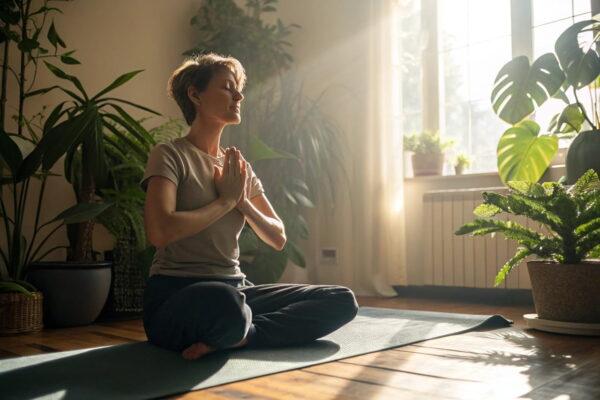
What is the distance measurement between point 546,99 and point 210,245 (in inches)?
66.8

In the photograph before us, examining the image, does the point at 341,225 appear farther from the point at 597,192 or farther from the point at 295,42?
the point at 597,192

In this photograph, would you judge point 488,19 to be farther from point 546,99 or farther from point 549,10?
point 546,99

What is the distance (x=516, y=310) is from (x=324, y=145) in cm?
152

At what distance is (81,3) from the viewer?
3.47m

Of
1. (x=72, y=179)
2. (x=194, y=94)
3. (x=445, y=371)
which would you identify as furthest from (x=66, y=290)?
(x=445, y=371)

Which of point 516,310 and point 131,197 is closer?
point 131,197

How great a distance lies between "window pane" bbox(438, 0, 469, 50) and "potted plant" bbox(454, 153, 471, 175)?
75cm

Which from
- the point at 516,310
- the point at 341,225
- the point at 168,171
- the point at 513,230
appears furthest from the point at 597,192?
the point at 341,225

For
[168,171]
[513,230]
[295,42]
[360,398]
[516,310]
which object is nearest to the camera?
[360,398]

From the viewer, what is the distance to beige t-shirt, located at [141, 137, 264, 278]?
1.82 meters

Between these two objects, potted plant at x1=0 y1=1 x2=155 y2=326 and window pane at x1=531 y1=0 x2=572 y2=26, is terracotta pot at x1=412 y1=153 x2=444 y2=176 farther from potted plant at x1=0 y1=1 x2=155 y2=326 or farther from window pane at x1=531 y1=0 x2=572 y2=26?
potted plant at x1=0 y1=1 x2=155 y2=326

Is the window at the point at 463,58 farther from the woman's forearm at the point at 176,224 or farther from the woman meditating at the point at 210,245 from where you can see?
the woman's forearm at the point at 176,224

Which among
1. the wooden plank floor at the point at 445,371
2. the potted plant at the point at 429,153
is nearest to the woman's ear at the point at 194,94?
the wooden plank floor at the point at 445,371

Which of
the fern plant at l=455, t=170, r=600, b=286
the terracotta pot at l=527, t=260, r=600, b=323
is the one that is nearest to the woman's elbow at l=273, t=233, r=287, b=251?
the fern plant at l=455, t=170, r=600, b=286
